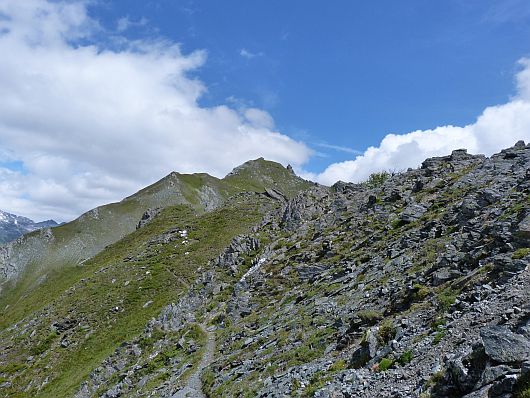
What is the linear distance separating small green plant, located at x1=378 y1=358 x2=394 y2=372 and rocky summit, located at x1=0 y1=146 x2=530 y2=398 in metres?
0.07

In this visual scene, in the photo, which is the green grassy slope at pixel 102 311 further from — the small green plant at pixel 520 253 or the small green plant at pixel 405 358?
the small green plant at pixel 520 253

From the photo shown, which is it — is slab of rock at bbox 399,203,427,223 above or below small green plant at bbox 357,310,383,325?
above

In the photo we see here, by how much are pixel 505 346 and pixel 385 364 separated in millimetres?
5888

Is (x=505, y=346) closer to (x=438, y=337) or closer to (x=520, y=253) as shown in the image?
(x=438, y=337)

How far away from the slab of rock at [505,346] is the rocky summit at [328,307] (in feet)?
0.12

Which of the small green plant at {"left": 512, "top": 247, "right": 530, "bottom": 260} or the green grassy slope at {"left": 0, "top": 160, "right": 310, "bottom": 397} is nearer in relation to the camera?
the small green plant at {"left": 512, "top": 247, "right": 530, "bottom": 260}

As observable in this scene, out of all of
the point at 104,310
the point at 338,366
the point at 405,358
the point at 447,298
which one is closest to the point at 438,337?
the point at 405,358

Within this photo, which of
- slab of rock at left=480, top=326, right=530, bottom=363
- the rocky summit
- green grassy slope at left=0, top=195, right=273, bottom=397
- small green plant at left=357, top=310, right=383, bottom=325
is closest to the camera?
slab of rock at left=480, top=326, right=530, bottom=363

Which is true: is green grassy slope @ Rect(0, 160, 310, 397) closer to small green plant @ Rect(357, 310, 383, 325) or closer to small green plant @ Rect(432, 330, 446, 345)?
small green plant @ Rect(357, 310, 383, 325)

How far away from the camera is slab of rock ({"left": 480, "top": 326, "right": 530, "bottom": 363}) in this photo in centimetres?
1192

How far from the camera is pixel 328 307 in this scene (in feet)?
101

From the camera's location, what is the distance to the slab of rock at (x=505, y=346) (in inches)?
469

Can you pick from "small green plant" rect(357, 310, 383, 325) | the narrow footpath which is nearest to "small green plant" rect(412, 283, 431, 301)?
"small green plant" rect(357, 310, 383, 325)

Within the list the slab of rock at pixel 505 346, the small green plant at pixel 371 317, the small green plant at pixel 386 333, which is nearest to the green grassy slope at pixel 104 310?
the small green plant at pixel 371 317
